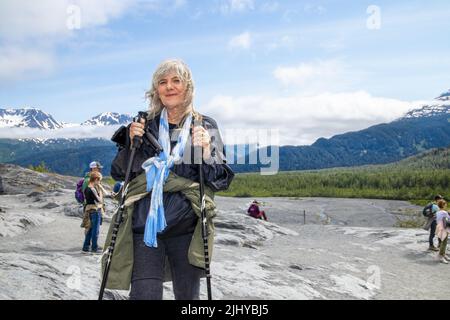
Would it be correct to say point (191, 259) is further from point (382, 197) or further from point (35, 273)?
point (382, 197)

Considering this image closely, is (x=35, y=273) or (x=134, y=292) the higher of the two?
(x=134, y=292)

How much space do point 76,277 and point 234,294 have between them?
321 centimetres

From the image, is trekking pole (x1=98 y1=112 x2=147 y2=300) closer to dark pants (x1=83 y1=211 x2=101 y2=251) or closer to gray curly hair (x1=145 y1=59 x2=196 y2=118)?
→ gray curly hair (x1=145 y1=59 x2=196 y2=118)

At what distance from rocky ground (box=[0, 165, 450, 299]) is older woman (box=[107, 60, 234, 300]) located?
3.62 metres

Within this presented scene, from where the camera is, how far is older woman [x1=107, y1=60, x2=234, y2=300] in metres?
3.61

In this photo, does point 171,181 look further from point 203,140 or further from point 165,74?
point 165,74

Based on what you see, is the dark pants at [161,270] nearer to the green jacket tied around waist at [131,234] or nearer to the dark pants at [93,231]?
the green jacket tied around waist at [131,234]

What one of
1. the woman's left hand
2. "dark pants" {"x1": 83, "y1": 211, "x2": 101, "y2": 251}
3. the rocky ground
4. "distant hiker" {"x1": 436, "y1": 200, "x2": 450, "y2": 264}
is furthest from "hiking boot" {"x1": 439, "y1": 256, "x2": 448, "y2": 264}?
the woman's left hand

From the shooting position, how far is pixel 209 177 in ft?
12.6

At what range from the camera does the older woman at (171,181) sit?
11.9ft

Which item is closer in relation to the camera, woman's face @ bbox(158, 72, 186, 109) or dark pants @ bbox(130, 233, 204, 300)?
dark pants @ bbox(130, 233, 204, 300)

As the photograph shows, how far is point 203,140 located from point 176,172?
35 centimetres

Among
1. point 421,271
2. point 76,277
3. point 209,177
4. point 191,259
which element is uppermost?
point 209,177
